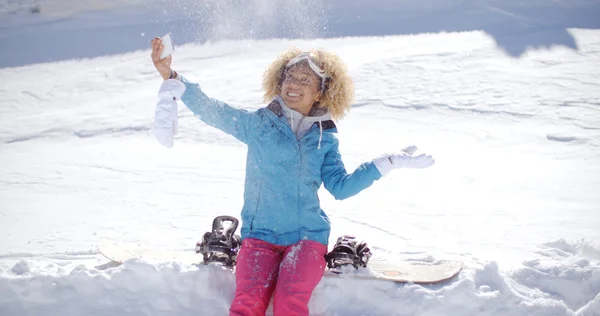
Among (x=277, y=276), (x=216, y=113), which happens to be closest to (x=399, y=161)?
(x=277, y=276)

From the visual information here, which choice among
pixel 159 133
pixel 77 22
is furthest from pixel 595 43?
pixel 77 22

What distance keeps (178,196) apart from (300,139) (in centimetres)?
247

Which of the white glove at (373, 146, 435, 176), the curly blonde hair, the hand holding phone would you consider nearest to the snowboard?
the white glove at (373, 146, 435, 176)

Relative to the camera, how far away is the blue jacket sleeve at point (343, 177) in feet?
10.4

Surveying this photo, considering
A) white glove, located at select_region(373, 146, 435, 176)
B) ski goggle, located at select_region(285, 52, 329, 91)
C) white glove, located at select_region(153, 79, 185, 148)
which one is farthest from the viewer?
ski goggle, located at select_region(285, 52, 329, 91)

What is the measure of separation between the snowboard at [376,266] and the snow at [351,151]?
6 cm

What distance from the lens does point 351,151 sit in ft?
21.5

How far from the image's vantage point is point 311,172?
3.20 metres

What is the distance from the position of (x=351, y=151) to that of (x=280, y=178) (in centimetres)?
347

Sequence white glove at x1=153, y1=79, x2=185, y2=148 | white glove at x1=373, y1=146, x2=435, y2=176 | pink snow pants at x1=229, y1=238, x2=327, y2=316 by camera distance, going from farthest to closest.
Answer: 1. white glove at x1=373, y1=146, x2=435, y2=176
2. white glove at x1=153, y1=79, x2=185, y2=148
3. pink snow pants at x1=229, y1=238, x2=327, y2=316

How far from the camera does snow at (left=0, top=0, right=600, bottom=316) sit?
3.23m

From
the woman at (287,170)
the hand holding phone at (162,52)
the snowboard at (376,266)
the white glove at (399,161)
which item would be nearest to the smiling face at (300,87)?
the woman at (287,170)

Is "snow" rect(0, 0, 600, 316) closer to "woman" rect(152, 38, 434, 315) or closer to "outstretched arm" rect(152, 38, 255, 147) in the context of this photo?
"woman" rect(152, 38, 434, 315)

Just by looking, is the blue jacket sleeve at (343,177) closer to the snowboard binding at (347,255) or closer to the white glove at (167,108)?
the snowboard binding at (347,255)
